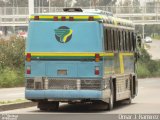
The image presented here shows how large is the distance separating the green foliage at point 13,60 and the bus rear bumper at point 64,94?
72.6 feet

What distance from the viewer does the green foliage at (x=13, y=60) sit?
46281mm

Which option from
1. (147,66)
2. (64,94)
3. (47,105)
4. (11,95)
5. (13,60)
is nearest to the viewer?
(64,94)

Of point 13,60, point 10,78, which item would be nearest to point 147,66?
point 13,60

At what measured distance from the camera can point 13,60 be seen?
4844cm

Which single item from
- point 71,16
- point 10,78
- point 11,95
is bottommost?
point 10,78

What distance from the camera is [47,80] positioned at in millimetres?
23828

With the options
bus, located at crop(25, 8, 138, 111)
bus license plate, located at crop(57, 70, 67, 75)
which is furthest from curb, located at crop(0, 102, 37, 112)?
bus license plate, located at crop(57, 70, 67, 75)

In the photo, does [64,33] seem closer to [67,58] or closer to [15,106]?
[67,58]

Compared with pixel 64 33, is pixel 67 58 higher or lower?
lower

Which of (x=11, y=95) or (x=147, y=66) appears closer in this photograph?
(x=11, y=95)

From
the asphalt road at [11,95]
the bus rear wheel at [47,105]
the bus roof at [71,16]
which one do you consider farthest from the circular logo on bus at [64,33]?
the asphalt road at [11,95]

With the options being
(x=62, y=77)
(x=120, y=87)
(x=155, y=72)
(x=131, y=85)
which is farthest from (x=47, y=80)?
(x=155, y=72)

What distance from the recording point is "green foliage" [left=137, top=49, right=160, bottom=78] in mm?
66812

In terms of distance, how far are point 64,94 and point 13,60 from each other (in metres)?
25.1
